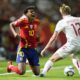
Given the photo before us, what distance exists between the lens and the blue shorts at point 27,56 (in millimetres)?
16692

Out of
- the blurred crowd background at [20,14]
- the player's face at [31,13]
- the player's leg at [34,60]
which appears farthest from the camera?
the blurred crowd background at [20,14]

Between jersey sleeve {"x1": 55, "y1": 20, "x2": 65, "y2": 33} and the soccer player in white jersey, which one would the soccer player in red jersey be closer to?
the soccer player in white jersey

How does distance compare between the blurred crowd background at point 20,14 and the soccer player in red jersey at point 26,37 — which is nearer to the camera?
the soccer player in red jersey at point 26,37

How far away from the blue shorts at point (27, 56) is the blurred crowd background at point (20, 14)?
8.15 m

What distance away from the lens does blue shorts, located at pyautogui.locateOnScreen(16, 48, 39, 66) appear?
54.8 ft

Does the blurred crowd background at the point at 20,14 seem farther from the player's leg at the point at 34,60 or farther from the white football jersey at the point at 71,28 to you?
the white football jersey at the point at 71,28

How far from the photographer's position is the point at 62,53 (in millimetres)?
16406

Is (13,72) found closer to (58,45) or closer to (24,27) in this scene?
(24,27)

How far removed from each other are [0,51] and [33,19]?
11.5 metres

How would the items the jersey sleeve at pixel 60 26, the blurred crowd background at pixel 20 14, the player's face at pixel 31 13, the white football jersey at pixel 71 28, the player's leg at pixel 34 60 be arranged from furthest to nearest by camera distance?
the blurred crowd background at pixel 20 14, the player's leg at pixel 34 60, the player's face at pixel 31 13, the white football jersey at pixel 71 28, the jersey sleeve at pixel 60 26

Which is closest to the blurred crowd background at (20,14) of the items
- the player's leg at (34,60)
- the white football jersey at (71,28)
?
the player's leg at (34,60)

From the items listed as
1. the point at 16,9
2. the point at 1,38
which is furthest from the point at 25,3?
the point at 1,38

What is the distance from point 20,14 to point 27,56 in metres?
14.6

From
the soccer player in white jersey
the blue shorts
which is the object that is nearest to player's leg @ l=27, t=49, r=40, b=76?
the blue shorts
